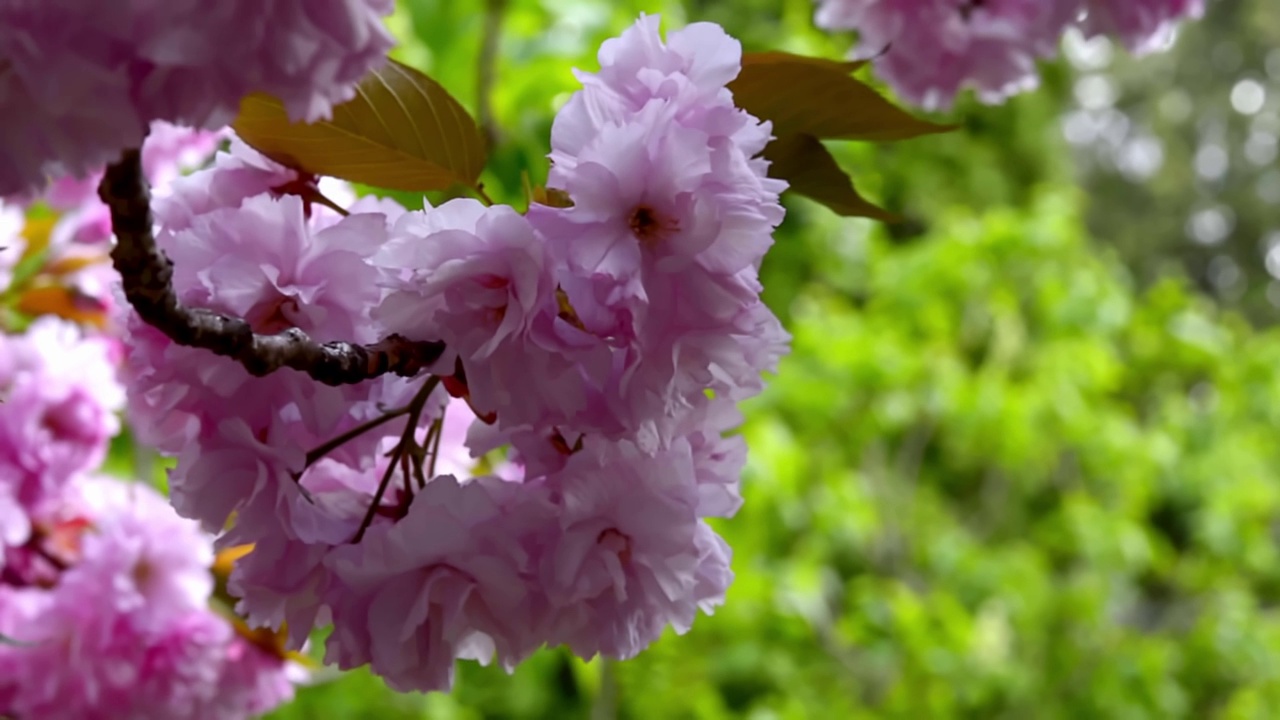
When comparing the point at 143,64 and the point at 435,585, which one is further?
the point at 435,585

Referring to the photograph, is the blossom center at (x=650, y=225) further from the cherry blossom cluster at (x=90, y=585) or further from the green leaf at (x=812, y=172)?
the cherry blossom cluster at (x=90, y=585)

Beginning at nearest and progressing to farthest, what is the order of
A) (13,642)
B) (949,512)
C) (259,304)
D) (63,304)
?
(259,304) → (13,642) → (63,304) → (949,512)

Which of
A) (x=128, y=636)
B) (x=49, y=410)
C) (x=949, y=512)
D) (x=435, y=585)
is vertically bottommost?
(x=435, y=585)

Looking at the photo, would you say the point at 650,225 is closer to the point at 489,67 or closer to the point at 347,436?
the point at 347,436

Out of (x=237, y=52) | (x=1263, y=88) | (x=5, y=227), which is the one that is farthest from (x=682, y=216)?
(x=1263, y=88)

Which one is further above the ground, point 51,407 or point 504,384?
point 51,407

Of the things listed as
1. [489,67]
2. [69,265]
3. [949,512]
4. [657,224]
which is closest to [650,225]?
[657,224]

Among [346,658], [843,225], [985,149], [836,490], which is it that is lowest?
[346,658]

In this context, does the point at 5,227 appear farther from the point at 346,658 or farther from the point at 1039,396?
the point at 1039,396
